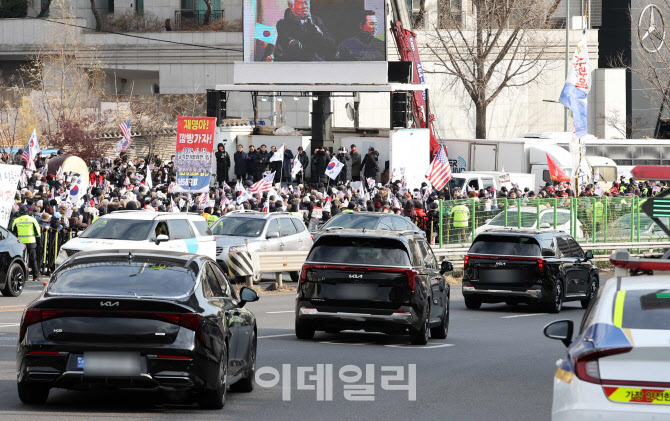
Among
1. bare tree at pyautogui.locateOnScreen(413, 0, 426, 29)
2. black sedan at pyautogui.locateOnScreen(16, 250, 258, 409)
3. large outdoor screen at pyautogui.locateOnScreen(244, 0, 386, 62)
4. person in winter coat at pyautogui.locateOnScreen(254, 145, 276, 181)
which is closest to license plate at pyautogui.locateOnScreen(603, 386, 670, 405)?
black sedan at pyautogui.locateOnScreen(16, 250, 258, 409)

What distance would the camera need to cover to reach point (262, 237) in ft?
90.2

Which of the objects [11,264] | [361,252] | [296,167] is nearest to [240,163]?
[296,167]

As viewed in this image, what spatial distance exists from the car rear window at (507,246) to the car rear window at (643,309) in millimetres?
16206

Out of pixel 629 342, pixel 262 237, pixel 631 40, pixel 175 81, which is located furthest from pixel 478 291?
pixel 631 40

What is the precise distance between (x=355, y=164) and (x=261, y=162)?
12.2 feet

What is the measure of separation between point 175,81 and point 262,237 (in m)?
52.7

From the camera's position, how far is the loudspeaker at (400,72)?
51781 mm

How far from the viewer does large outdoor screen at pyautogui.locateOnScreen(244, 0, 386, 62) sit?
1994 inches

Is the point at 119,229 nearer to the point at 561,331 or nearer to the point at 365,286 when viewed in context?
the point at 365,286

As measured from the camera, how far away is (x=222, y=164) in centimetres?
4522

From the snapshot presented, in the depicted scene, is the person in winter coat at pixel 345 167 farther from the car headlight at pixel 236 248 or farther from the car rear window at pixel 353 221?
the car headlight at pixel 236 248

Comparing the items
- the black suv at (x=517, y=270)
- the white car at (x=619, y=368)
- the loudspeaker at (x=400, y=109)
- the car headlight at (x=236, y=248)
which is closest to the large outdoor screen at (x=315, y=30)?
the loudspeaker at (x=400, y=109)

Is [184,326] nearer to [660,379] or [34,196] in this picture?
[660,379]

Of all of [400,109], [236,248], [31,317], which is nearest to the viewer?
[31,317]
